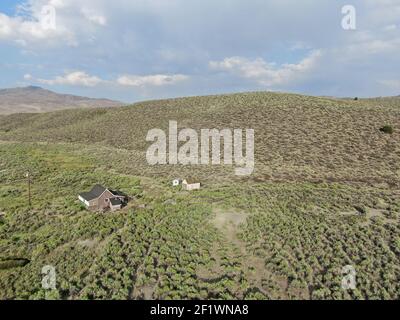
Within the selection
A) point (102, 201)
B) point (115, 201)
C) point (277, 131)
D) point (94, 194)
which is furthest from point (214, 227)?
point (277, 131)

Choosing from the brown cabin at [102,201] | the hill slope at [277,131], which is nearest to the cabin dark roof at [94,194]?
the brown cabin at [102,201]

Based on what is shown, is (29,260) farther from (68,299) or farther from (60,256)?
(68,299)

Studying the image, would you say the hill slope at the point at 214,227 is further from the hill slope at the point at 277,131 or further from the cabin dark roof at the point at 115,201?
the cabin dark roof at the point at 115,201

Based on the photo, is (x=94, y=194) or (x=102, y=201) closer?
(x=102, y=201)

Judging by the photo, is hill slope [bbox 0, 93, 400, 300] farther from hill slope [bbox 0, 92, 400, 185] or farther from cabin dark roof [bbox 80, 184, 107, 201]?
cabin dark roof [bbox 80, 184, 107, 201]

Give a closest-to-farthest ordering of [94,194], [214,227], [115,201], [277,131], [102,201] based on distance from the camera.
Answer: [214,227] < [102,201] < [115,201] < [94,194] < [277,131]

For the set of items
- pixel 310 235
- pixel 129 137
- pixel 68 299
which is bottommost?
pixel 68 299

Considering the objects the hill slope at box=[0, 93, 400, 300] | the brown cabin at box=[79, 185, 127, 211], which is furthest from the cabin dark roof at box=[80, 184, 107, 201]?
the hill slope at box=[0, 93, 400, 300]

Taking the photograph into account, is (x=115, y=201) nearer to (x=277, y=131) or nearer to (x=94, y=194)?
(x=94, y=194)

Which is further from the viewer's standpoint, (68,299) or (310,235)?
(310,235)

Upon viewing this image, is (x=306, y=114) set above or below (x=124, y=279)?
above

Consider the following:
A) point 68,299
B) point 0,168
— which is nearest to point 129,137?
point 0,168
